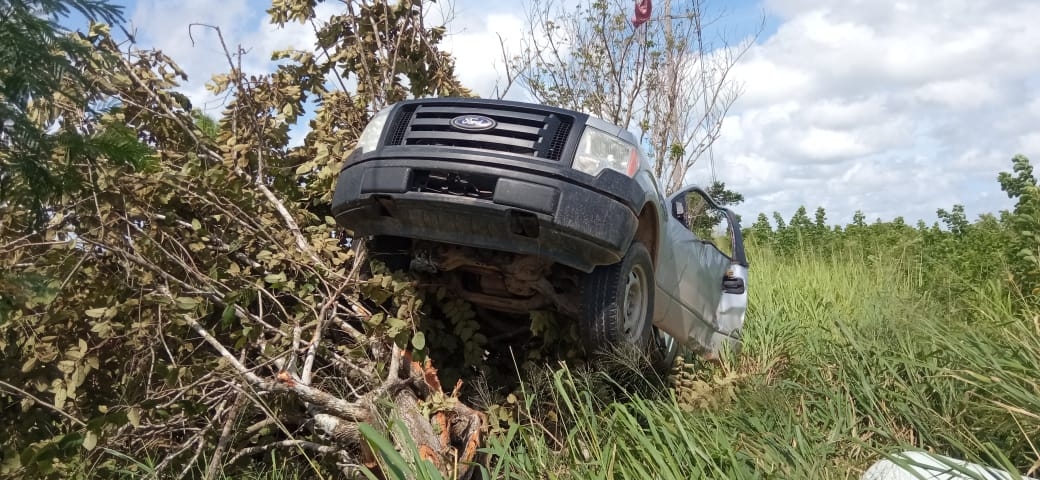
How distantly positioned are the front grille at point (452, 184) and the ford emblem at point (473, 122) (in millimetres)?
232

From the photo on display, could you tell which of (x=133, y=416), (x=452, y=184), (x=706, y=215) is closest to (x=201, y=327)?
(x=133, y=416)

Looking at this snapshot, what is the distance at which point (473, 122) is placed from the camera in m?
3.30

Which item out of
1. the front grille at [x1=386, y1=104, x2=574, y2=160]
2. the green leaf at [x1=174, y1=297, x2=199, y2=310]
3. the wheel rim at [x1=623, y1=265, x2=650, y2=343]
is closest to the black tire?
the wheel rim at [x1=623, y1=265, x2=650, y2=343]

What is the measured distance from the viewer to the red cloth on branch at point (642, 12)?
9.34 meters

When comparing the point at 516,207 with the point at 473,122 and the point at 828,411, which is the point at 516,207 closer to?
the point at 473,122

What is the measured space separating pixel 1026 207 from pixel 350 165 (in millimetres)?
4558

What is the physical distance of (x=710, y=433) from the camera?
3445 millimetres

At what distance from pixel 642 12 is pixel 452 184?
6.83 m

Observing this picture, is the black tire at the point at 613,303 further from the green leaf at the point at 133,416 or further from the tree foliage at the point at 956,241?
the tree foliage at the point at 956,241

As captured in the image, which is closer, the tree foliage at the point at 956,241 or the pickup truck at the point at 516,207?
the pickup truck at the point at 516,207

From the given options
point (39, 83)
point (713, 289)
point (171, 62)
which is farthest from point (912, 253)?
point (39, 83)

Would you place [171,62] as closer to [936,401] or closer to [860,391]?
[860,391]

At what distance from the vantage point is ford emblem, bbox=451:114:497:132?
328cm

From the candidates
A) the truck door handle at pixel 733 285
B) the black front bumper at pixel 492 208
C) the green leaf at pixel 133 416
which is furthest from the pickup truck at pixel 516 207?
the truck door handle at pixel 733 285
